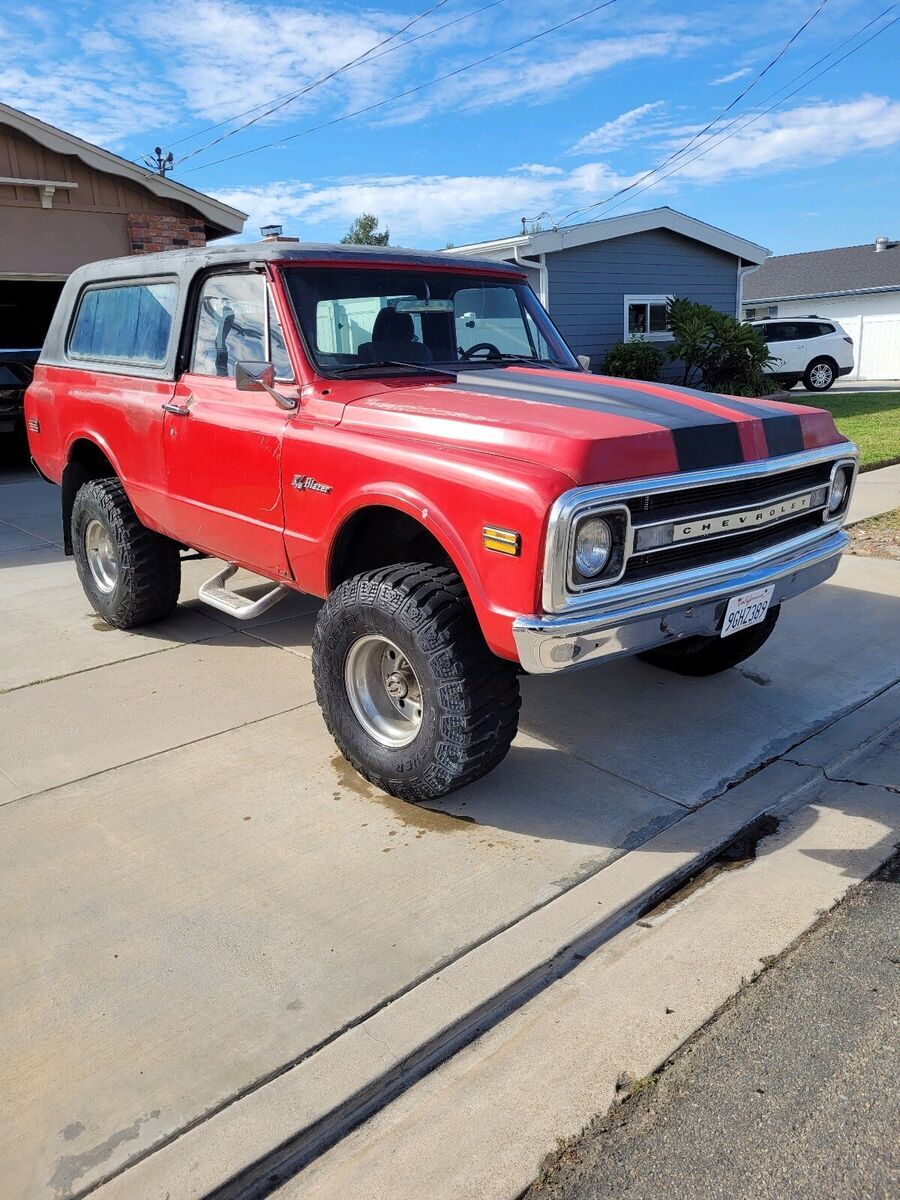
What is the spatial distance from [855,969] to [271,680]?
307cm

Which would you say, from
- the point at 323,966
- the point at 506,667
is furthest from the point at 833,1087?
the point at 506,667

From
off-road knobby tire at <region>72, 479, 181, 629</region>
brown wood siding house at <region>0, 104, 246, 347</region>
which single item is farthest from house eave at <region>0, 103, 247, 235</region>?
off-road knobby tire at <region>72, 479, 181, 629</region>

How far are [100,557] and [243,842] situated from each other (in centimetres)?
303

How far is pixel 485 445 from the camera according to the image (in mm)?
3223

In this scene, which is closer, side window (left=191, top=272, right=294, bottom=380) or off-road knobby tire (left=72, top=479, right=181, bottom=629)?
side window (left=191, top=272, right=294, bottom=380)

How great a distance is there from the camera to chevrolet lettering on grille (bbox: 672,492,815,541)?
10.8 feet

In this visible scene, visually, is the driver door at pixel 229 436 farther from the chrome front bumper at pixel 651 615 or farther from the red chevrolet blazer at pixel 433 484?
the chrome front bumper at pixel 651 615

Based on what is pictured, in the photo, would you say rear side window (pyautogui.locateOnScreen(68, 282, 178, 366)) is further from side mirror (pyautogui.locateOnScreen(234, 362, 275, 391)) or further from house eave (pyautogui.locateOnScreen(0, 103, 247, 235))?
house eave (pyautogui.locateOnScreen(0, 103, 247, 235))

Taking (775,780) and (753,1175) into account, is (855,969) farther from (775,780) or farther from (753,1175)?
(775,780)

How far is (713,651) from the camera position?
4719 millimetres

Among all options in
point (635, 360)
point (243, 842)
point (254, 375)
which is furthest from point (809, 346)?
point (243, 842)

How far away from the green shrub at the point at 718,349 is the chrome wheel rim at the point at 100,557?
1397 centimetres

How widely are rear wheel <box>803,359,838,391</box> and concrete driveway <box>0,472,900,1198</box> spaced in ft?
64.7

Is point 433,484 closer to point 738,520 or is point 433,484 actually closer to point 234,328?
point 738,520
